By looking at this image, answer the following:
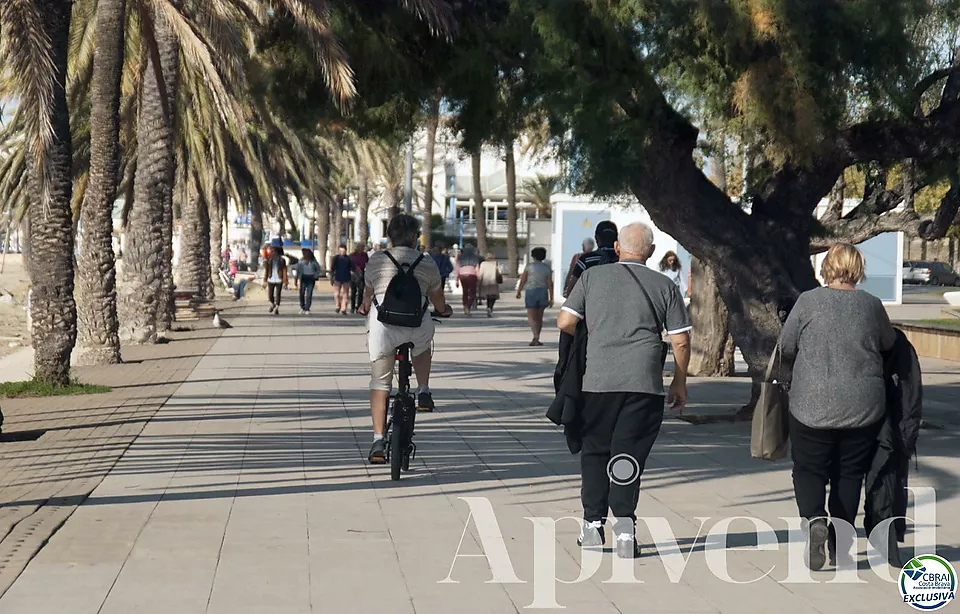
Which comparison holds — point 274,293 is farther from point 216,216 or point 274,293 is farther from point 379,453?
point 379,453

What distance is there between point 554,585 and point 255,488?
9.52 feet

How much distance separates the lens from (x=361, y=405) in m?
12.7

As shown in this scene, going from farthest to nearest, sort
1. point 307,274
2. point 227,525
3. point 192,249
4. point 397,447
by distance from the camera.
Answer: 1. point 192,249
2. point 307,274
3. point 397,447
4. point 227,525

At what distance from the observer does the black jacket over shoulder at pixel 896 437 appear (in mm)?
5992

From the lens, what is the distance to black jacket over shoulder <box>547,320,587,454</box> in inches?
251

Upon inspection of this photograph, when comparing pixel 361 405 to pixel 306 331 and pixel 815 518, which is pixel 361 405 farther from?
pixel 306 331

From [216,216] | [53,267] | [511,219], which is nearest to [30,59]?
[53,267]

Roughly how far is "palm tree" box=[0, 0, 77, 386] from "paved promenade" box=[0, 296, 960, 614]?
3.21ft

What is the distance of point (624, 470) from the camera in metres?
6.24

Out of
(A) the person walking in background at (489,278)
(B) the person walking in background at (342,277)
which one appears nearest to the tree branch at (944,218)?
(A) the person walking in background at (489,278)

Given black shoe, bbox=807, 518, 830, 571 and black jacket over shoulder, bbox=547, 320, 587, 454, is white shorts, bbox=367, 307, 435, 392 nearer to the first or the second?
black jacket over shoulder, bbox=547, 320, 587, 454

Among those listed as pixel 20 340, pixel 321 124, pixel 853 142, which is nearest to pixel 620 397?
pixel 853 142

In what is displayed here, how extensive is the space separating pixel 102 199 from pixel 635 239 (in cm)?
1126

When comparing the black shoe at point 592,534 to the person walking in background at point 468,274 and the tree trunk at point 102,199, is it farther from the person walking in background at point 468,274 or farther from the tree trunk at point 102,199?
the person walking in background at point 468,274
